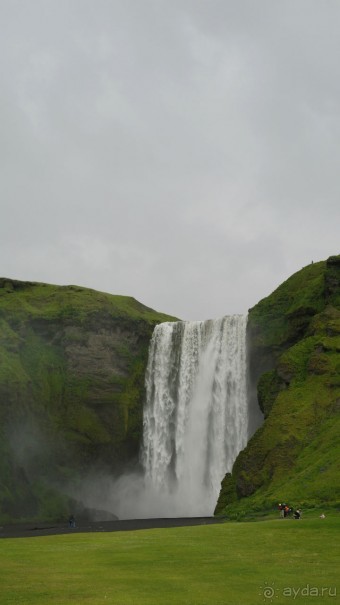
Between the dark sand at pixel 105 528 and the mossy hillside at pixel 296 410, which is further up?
the mossy hillside at pixel 296 410

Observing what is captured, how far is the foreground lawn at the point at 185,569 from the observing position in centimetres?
2153

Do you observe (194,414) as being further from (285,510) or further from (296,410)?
(285,510)

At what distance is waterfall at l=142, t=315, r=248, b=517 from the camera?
294 ft

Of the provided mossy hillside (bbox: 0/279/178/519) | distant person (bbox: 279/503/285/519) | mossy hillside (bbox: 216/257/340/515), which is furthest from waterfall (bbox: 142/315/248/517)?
distant person (bbox: 279/503/285/519)

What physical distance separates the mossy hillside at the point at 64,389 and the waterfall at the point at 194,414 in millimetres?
4444

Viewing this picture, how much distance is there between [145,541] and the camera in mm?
38062

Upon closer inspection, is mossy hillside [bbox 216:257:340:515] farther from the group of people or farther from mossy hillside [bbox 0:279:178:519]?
mossy hillside [bbox 0:279:178:519]

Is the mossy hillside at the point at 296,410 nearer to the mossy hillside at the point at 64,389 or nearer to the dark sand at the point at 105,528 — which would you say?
the dark sand at the point at 105,528

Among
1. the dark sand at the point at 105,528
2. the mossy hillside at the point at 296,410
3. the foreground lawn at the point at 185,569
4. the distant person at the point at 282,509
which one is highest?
the mossy hillside at the point at 296,410

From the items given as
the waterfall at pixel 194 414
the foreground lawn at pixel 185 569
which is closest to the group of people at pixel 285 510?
the foreground lawn at pixel 185 569

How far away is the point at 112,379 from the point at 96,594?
8269cm

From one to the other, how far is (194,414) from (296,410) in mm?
28142

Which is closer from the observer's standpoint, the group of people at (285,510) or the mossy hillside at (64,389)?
the group of people at (285,510)

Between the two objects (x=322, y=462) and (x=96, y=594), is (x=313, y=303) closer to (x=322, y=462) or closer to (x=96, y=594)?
(x=322, y=462)
